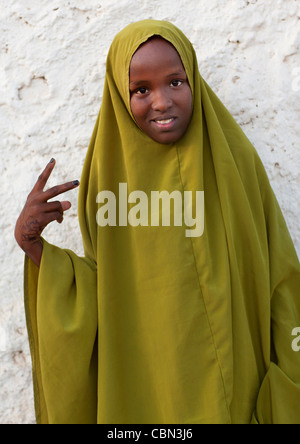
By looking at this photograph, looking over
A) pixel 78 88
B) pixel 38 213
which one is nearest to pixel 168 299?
pixel 38 213

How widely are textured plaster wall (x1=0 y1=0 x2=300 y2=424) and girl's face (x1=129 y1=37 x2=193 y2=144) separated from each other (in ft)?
1.73

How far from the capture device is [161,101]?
Answer: 160 cm

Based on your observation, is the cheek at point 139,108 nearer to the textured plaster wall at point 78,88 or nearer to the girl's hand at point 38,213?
the girl's hand at point 38,213

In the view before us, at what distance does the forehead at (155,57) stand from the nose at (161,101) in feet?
0.21

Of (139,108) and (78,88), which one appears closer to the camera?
(139,108)

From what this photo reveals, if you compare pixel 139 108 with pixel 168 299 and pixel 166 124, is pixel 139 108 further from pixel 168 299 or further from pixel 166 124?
pixel 168 299

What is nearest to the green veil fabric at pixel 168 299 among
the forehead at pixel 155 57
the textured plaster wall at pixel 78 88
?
the forehead at pixel 155 57

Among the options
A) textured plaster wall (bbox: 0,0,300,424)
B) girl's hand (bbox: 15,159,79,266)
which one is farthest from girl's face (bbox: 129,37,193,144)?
textured plaster wall (bbox: 0,0,300,424)

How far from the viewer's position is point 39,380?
1.74 metres

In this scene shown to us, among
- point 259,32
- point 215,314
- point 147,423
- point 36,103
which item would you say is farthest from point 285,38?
→ point 147,423

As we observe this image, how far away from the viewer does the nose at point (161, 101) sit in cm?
160

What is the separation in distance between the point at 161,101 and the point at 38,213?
1.46 feet

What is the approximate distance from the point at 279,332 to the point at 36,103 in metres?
1.16

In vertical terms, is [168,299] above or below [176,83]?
below
